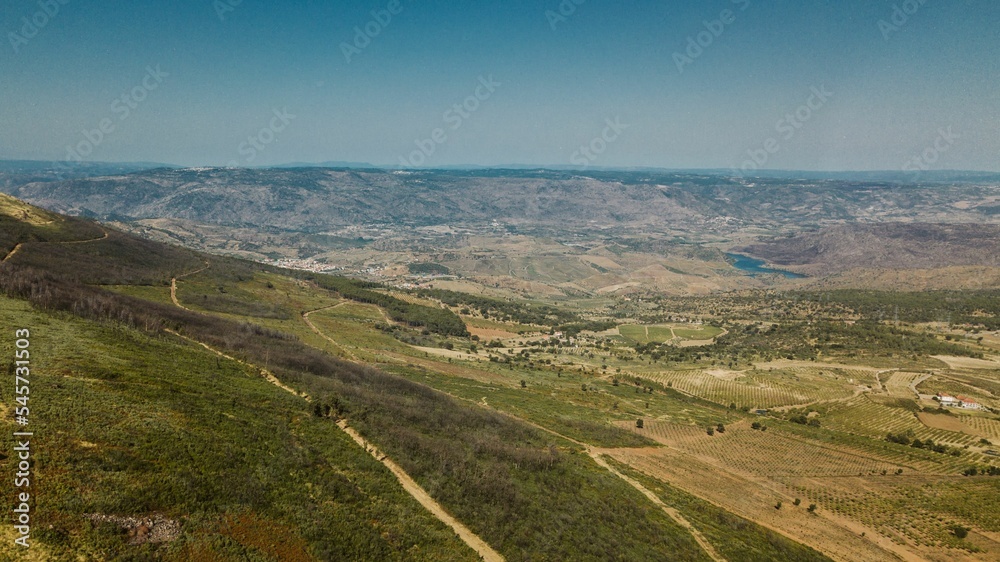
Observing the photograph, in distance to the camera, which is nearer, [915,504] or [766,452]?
[915,504]

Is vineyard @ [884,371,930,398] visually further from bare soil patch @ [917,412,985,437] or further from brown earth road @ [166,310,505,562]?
brown earth road @ [166,310,505,562]

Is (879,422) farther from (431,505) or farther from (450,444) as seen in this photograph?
(431,505)

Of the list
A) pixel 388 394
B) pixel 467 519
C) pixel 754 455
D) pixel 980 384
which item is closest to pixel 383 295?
pixel 388 394

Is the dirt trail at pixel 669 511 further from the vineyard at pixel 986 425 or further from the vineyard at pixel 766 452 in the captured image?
the vineyard at pixel 986 425

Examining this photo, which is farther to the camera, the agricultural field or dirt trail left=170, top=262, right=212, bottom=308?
the agricultural field

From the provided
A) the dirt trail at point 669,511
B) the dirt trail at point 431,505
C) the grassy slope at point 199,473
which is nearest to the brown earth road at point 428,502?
the dirt trail at point 431,505

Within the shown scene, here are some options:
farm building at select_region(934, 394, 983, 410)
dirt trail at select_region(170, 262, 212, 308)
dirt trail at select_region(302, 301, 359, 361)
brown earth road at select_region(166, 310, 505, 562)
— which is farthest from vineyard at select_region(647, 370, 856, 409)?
dirt trail at select_region(170, 262, 212, 308)

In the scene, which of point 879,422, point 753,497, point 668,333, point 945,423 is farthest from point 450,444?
point 668,333

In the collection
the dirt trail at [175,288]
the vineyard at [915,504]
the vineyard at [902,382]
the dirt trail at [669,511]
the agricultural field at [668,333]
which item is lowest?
the agricultural field at [668,333]

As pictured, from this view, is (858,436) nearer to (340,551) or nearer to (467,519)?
(467,519)

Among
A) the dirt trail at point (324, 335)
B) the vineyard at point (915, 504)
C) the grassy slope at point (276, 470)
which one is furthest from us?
the dirt trail at point (324, 335)

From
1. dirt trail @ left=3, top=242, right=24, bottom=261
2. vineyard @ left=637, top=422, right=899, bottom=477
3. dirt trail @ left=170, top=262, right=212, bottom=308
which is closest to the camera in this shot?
vineyard @ left=637, top=422, right=899, bottom=477
